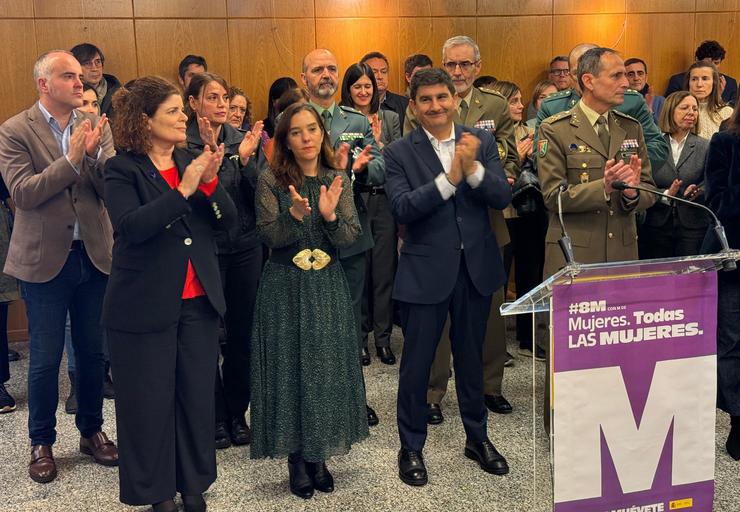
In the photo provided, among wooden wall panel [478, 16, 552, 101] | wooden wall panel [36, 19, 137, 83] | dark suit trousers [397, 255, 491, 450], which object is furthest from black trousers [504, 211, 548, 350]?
wooden wall panel [36, 19, 137, 83]

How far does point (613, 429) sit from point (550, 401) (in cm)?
20

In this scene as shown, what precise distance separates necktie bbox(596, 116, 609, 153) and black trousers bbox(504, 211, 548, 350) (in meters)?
1.29

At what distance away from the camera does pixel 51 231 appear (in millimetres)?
3268

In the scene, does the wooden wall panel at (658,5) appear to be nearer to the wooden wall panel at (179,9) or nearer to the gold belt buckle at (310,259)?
the wooden wall panel at (179,9)

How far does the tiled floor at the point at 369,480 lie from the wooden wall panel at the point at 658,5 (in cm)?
428

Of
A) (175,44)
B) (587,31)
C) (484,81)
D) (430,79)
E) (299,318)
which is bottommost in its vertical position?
(299,318)

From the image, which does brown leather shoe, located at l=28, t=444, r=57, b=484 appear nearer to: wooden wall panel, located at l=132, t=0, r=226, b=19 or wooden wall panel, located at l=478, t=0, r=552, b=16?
wooden wall panel, located at l=132, t=0, r=226, b=19

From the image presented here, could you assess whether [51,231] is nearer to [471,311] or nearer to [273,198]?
[273,198]

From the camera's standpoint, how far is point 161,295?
106 inches

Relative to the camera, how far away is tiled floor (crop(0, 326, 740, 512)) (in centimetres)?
295

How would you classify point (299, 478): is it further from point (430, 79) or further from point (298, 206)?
point (430, 79)

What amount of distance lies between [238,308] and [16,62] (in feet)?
10.7

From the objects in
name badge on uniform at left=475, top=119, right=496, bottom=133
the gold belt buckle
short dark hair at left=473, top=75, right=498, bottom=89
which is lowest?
the gold belt buckle

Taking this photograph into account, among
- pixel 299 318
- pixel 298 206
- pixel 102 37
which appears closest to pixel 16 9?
pixel 102 37
